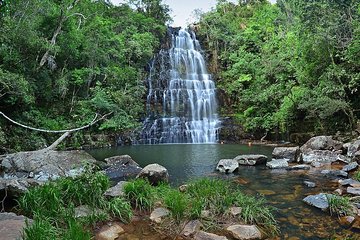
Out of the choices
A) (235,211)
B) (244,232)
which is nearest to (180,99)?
(235,211)

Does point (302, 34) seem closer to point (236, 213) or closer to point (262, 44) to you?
point (262, 44)

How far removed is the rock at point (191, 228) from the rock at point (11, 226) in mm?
2250

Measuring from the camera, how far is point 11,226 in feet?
11.9

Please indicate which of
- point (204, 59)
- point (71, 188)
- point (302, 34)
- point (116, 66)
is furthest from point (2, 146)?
point (204, 59)

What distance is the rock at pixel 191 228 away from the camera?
4.49 m

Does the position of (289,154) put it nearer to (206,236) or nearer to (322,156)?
(322,156)

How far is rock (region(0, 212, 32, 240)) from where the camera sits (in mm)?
3400

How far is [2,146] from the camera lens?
12023 mm

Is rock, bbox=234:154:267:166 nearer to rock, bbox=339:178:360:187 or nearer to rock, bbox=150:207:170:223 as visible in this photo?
rock, bbox=339:178:360:187

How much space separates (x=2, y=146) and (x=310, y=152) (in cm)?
1317

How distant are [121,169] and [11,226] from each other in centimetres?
648

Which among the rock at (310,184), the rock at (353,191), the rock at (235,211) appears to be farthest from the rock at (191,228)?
the rock at (310,184)

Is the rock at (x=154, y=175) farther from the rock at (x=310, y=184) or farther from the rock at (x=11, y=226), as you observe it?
the rock at (x=310, y=184)

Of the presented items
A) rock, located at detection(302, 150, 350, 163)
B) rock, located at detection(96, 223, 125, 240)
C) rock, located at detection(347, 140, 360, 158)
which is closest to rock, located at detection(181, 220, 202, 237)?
rock, located at detection(96, 223, 125, 240)
